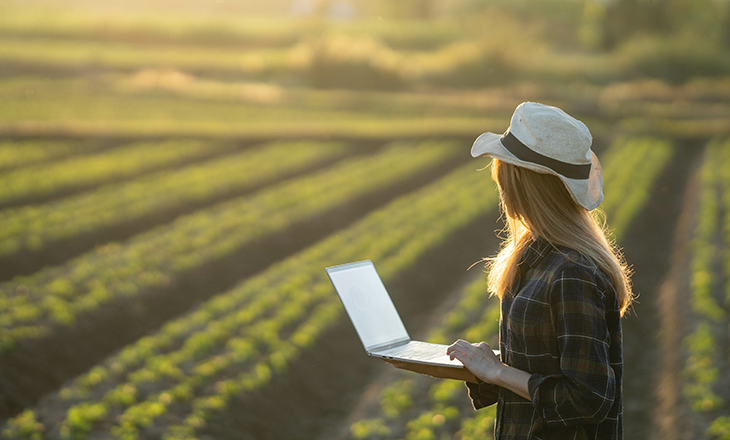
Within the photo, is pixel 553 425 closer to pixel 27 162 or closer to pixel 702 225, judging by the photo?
pixel 702 225

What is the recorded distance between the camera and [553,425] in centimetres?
172

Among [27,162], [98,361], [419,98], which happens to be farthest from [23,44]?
[98,361]

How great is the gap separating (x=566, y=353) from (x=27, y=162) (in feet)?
49.0

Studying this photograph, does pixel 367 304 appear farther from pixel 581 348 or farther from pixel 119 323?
pixel 119 323

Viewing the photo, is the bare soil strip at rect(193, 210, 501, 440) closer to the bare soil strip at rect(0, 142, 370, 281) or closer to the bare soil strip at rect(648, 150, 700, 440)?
the bare soil strip at rect(648, 150, 700, 440)

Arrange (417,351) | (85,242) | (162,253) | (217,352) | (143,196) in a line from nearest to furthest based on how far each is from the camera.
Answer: (417,351) → (217,352) → (162,253) → (85,242) → (143,196)

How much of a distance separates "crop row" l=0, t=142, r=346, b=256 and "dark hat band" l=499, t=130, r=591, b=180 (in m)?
8.73

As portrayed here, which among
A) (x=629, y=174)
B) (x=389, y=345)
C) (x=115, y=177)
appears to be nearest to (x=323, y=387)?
(x=389, y=345)

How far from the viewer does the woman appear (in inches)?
64.2

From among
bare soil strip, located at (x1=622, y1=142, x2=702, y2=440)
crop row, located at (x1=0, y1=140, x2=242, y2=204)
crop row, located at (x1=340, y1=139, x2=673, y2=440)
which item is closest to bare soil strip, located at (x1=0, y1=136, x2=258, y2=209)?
crop row, located at (x1=0, y1=140, x2=242, y2=204)

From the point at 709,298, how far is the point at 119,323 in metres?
7.37

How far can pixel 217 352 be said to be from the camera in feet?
21.3

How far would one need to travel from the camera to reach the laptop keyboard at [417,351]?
2.04 metres

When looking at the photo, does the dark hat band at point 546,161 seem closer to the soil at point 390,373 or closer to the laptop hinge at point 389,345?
the laptop hinge at point 389,345
